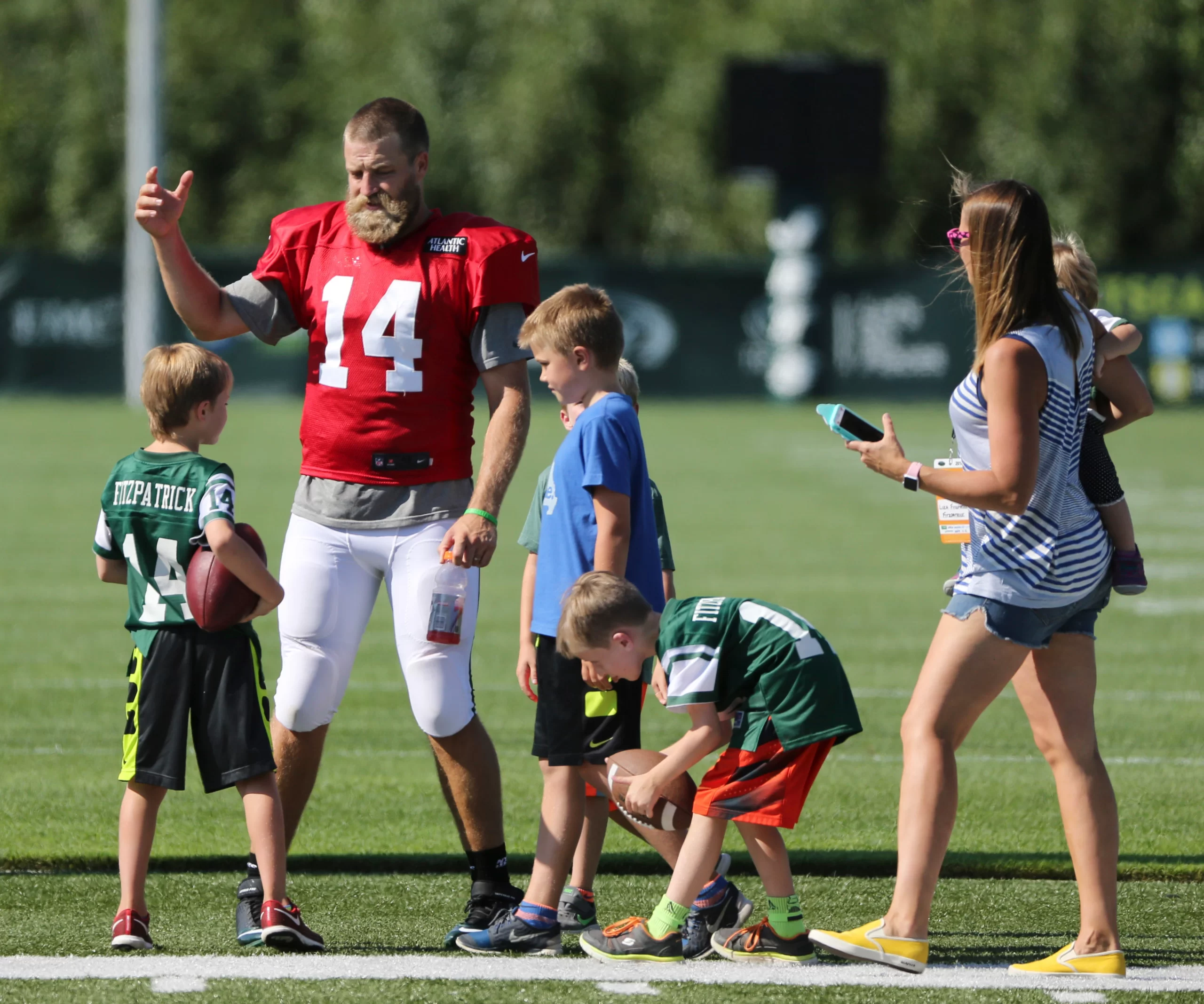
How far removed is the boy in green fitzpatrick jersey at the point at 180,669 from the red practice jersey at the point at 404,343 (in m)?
0.42

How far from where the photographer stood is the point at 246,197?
1874 inches

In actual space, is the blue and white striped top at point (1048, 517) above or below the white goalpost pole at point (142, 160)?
below

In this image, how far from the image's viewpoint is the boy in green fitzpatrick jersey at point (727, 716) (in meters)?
4.35

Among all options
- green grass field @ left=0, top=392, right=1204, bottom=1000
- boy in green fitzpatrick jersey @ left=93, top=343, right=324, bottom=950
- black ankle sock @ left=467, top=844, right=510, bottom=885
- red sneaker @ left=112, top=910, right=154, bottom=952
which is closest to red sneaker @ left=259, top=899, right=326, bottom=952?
boy in green fitzpatrick jersey @ left=93, top=343, right=324, bottom=950

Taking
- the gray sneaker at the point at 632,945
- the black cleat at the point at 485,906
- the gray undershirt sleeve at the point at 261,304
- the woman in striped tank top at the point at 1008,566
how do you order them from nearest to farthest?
1. the woman in striped tank top at the point at 1008,566
2. the gray sneaker at the point at 632,945
3. the black cleat at the point at 485,906
4. the gray undershirt sleeve at the point at 261,304

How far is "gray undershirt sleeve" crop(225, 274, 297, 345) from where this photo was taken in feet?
16.6

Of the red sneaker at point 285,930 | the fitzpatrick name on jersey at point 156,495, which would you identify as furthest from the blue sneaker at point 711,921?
the fitzpatrick name on jersey at point 156,495

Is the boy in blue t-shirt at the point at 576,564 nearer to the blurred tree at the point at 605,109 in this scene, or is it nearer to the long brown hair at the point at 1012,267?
the long brown hair at the point at 1012,267

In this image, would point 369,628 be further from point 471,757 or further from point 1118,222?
point 1118,222

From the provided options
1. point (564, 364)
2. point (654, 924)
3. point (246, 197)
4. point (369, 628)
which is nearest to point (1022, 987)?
point (654, 924)

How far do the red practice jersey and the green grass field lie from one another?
1307 millimetres

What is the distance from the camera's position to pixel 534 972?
14.3 feet

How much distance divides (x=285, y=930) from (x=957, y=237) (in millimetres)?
2434

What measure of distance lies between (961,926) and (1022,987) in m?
0.71
